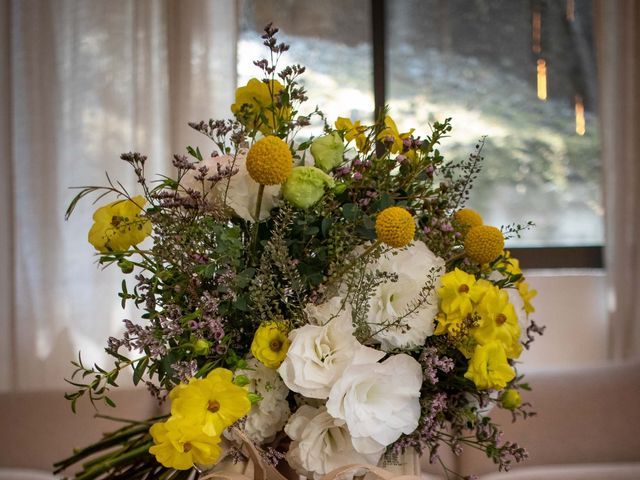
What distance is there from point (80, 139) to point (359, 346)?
7.09 ft

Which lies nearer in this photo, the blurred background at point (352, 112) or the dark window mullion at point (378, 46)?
the blurred background at point (352, 112)

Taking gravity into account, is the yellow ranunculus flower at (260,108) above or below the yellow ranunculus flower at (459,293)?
above

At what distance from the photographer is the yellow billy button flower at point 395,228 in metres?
0.71

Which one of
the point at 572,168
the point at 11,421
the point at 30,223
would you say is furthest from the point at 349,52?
the point at 11,421

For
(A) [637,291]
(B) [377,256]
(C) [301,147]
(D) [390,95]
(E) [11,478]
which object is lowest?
(E) [11,478]

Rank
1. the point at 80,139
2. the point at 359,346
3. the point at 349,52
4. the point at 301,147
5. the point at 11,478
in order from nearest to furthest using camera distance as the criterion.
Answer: the point at 359,346, the point at 301,147, the point at 11,478, the point at 80,139, the point at 349,52

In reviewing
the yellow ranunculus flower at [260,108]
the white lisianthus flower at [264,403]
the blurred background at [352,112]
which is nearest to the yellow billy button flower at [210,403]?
the white lisianthus flower at [264,403]

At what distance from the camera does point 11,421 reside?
84.3 inches

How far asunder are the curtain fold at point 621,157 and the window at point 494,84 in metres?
0.22

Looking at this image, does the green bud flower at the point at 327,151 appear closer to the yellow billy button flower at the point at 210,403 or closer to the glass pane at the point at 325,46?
the yellow billy button flower at the point at 210,403

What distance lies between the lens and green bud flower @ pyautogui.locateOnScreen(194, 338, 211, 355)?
2.40 ft

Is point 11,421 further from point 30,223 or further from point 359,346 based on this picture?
point 359,346

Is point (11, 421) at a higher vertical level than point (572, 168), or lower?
lower

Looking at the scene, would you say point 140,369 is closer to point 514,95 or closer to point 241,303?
point 241,303
